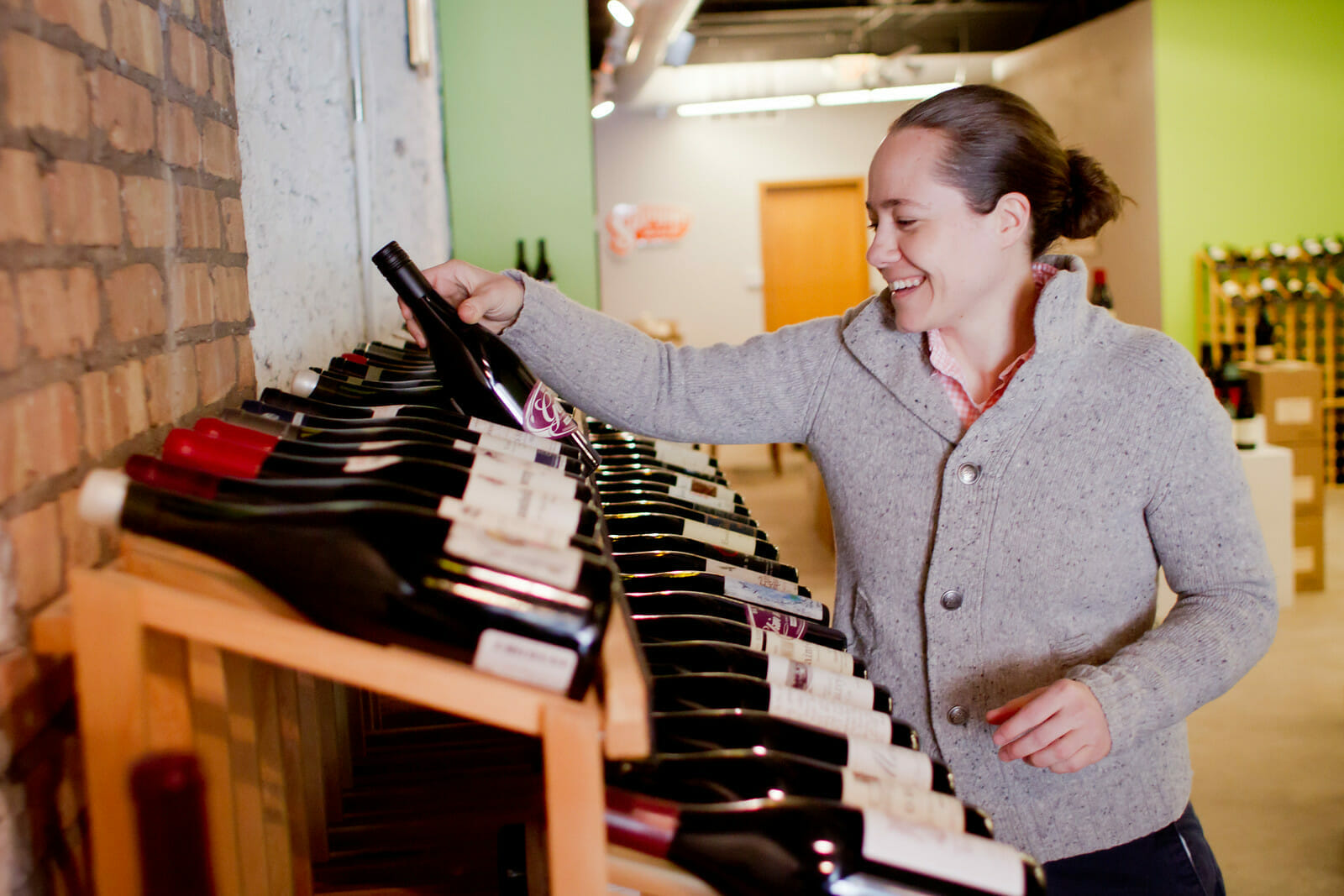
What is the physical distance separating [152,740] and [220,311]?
66 cm

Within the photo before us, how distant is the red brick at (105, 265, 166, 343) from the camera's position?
0.93 m

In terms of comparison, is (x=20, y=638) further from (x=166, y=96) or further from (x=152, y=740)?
(x=166, y=96)

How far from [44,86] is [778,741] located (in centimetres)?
80

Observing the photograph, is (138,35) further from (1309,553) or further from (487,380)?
(1309,553)

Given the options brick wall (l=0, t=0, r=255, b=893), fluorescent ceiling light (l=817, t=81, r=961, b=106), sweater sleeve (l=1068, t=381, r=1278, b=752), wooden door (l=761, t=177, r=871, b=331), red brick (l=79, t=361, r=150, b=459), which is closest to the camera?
brick wall (l=0, t=0, r=255, b=893)

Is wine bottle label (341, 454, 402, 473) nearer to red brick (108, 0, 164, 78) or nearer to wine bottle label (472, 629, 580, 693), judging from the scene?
wine bottle label (472, 629, 580, 693)

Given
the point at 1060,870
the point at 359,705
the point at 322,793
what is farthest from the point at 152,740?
the point at 1060,870

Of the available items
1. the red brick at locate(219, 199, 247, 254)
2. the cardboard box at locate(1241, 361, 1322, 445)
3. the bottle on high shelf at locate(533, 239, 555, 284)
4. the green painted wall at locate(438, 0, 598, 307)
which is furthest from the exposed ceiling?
the red brick at locate(219, 199, 247, 254)

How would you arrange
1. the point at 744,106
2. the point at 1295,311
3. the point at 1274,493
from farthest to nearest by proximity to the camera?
the point at 744,106 < the point at 1295,311 < the point at 1274,493

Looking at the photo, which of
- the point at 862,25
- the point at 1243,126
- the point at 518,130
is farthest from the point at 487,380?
the point at 862,25

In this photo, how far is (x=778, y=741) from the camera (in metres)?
0.86

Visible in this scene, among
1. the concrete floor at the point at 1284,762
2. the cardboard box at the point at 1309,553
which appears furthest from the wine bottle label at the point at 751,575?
the cardboard box at the point at 1309,553

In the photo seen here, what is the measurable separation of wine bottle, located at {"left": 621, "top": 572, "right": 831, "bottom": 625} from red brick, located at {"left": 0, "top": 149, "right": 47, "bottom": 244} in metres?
0.69

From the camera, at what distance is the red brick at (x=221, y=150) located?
1224mm
